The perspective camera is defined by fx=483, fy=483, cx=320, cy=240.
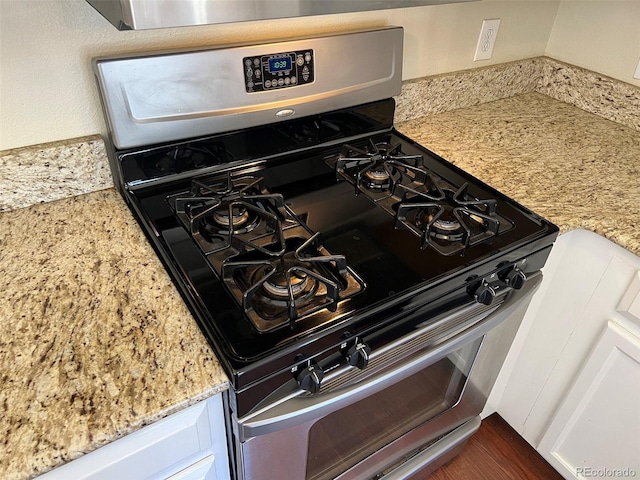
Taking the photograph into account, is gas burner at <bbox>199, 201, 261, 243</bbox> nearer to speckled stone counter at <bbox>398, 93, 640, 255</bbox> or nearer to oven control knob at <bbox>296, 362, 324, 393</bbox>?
oven control knob at <bbox>296, 362, 324, 393</bbox>

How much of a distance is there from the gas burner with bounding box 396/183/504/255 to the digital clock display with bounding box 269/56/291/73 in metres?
0.39

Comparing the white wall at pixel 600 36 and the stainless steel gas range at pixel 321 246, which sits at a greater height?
the white wall at pixel 600 36

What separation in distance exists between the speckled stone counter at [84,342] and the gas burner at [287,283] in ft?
0.31

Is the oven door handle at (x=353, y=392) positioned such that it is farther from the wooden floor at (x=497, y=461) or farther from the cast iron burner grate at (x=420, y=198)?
the wooden floor at (x=497, y=461)

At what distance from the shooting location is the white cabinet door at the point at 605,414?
1.08m

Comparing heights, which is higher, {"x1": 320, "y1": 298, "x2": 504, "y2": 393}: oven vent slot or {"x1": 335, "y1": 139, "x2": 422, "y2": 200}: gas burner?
{"x1": 335, "y1": 139, "x2": 422, "y2": 200}: gas burner

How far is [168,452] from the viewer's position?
718 mm

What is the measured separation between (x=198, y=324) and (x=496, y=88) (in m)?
1.30

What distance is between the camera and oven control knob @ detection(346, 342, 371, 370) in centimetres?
76

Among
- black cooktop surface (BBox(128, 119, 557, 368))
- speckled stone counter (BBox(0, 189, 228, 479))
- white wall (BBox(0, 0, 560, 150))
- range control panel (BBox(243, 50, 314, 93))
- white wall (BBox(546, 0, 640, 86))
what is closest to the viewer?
speckled stone counter (BBox(0, 189, 228, 479))

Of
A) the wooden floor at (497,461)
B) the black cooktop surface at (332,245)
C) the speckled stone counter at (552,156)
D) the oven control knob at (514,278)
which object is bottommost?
the wooden floor at (497,461)

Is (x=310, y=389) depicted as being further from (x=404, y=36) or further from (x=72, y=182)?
(x=404, y=36)

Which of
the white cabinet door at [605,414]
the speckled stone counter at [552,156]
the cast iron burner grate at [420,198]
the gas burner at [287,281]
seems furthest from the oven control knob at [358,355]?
the white cabinet door at [605,414]

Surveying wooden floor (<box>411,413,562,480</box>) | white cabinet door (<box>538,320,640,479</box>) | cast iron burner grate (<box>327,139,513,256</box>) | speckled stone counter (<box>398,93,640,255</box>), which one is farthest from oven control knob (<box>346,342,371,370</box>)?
wooden floor (<box>411,413,562,480</box>)
